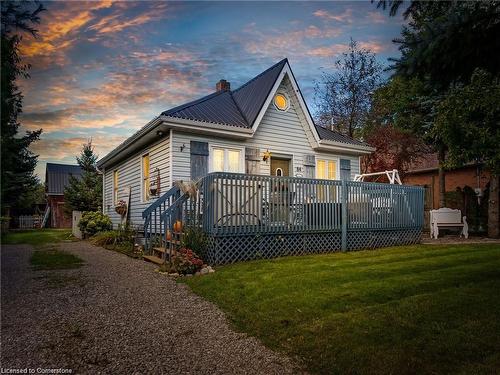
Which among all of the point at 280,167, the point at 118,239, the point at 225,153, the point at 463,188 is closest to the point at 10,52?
the point at 225,153

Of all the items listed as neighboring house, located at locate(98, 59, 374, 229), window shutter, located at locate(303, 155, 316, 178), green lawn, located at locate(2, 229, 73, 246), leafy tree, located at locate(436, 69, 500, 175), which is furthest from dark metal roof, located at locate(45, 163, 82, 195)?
leafy tree, located at locate(436, 69, 500, 175)

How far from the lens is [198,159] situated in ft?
35.8

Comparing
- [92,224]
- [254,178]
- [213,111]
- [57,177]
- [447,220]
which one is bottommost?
[92,224]

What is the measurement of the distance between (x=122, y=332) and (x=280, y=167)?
9.73 metres

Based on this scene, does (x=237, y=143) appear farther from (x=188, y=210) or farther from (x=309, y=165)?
(x=188, y=210)

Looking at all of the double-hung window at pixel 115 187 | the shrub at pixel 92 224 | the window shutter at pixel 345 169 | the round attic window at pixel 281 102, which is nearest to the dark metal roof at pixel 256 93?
the round attic window at pixel 281 102

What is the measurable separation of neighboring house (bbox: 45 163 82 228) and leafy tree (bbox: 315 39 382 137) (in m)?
24.4

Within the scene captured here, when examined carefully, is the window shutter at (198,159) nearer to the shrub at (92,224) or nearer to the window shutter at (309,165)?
the window shutter at (309,165)

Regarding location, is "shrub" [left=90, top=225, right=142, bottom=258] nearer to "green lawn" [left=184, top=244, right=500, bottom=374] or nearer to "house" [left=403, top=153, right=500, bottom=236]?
"green lawn" [left=184, top=244, right=500, bottom=374]

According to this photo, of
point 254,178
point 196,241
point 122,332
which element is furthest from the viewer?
point 254,178

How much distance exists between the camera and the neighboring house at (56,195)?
3331 cm

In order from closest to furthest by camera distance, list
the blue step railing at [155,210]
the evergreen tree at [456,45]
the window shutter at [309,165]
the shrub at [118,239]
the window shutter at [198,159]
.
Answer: the evergreen tree at [456,45], the blue step railing at [155,210], the window shutter at [198,159], the shrub at [118,239], the window shutter at [309,165]

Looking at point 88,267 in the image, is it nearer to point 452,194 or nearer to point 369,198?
point 369,198

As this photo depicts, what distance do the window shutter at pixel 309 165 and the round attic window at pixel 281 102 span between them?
2.04m
